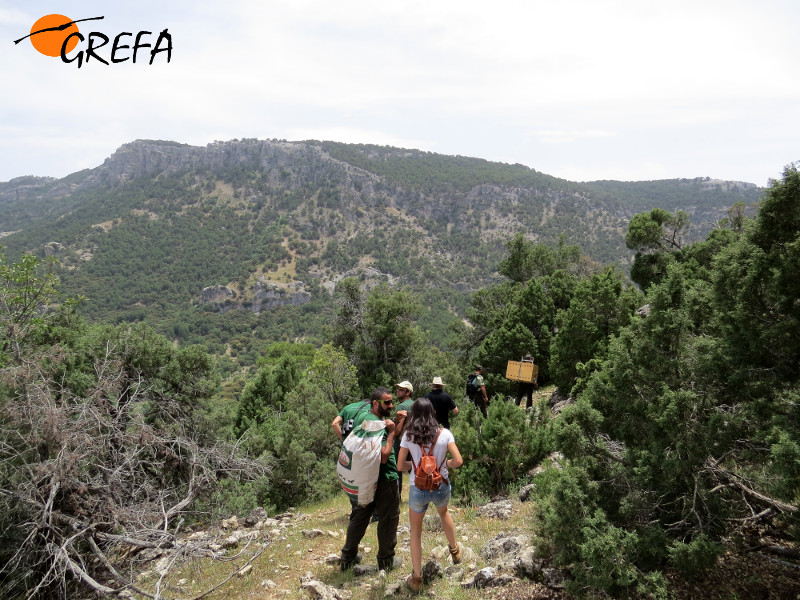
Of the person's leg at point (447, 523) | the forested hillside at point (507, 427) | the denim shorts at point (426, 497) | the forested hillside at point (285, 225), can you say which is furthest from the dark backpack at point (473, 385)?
the forested hillside at point (285, 225)

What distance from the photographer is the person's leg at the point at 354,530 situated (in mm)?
4539

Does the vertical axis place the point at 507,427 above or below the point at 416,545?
below

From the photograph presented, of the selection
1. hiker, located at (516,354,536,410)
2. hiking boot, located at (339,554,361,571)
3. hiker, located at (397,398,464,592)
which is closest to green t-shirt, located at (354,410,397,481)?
hiker, located at (397,398,464,592)

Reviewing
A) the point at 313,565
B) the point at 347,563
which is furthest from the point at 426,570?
the point at 313,565

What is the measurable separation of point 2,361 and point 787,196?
1182 cm

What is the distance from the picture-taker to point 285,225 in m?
143

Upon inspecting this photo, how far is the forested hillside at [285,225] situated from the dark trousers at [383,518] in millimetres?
66917

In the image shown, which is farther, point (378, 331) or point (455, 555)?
point (378, 331)

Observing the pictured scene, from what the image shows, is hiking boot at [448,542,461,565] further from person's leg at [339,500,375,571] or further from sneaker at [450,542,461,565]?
person's leg at [339,500,375,571]

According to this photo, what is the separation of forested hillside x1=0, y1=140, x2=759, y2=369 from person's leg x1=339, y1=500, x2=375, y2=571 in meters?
66.8

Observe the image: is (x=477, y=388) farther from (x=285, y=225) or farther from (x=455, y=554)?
(x=285, y=225)

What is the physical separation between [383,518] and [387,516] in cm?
5

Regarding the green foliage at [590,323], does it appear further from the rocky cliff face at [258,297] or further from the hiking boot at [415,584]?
the rocky cliff face at [258,297]

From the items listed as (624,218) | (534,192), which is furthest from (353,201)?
(624,218)
